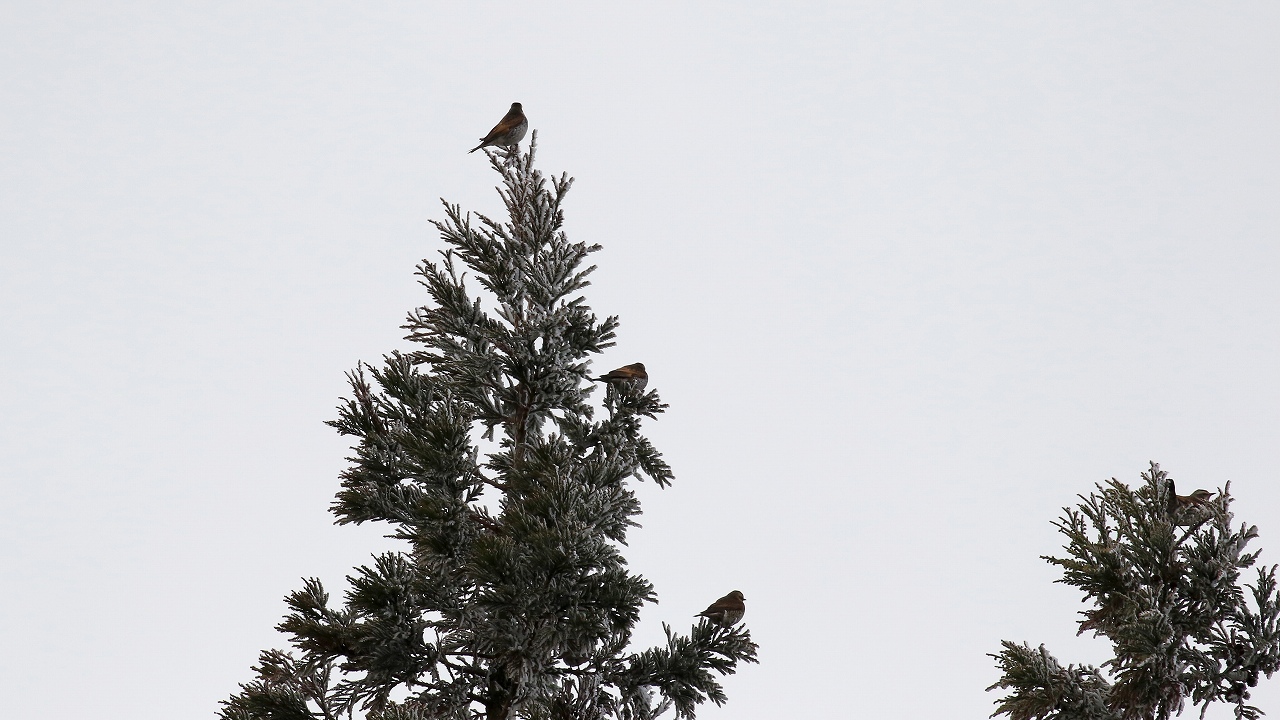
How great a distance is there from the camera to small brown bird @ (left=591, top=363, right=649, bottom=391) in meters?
9.98

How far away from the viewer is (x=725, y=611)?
9.02 metres

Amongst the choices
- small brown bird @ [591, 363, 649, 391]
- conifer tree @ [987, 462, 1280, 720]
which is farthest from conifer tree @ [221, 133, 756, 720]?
conifer tree @ [987, 462, 1280, 720]

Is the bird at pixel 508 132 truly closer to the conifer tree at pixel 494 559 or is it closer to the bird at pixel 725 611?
the conifer tree at pixel 494 559

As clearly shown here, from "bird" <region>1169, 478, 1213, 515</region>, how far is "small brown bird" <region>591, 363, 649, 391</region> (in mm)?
5132

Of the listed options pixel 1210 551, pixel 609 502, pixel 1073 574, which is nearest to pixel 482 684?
pixel 609 502

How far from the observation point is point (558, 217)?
1098 cm

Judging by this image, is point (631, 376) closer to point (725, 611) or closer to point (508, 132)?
point (725, 611)

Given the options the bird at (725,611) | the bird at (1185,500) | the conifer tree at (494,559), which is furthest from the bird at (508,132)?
the bird at (1185,500)

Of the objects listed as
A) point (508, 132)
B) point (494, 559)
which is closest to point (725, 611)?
point (494, 559)

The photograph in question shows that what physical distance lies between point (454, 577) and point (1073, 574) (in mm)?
5732

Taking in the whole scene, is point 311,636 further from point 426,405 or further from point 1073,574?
point 1073,574

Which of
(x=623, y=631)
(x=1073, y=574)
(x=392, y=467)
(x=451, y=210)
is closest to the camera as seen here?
(x=623, y=631)

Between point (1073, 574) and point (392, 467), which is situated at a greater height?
point (392, 467)

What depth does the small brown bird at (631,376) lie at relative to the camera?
32.8 ft
